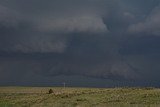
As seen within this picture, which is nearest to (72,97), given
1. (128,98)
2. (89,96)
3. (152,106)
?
(89,96)

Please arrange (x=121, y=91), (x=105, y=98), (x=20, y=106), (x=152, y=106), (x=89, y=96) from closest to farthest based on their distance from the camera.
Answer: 1. (x=152, y=106)
2. (x=20, y=106)
3. (x=105, y=98)
4. (x=89, y=96)
5. (x=121, y=91)

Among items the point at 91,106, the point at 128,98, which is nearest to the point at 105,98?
the point at 128,98

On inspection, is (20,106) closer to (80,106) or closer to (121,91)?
(80,106)

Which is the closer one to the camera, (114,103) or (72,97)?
(114,103)

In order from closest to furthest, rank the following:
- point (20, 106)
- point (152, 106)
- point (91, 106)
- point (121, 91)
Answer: point (152, 106), point (91, 106), point (20, 106), point (121, 91)

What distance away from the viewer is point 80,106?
86.1 m

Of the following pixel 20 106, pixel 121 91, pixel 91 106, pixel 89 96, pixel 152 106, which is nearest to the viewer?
pixel 152 106

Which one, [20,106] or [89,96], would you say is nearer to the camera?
[20,106]

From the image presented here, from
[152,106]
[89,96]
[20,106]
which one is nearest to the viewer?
[152,106]

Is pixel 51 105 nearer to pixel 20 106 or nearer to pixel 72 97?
pixel 20 106

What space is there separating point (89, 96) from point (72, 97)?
4432 mm

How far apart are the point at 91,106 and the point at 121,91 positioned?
101ft

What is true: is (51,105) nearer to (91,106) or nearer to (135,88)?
(91,106)

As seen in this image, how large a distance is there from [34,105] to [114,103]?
17580 mm
